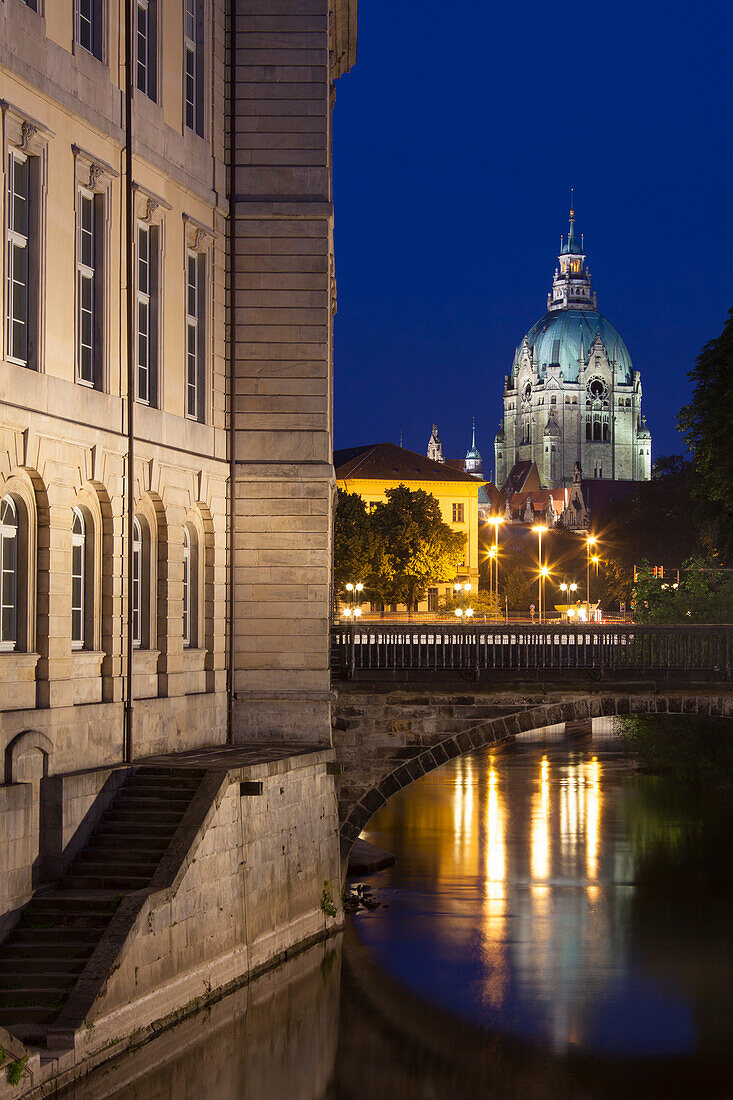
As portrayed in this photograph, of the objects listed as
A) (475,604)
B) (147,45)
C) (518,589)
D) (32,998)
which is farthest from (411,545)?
(32,998)

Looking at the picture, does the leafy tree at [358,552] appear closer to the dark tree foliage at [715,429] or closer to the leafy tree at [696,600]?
the leafy tree at [696,600]

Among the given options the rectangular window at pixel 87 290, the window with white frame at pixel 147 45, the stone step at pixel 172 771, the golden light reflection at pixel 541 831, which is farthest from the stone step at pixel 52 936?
the golden light reflection at pixel 541 831

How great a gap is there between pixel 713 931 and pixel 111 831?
12.5 meters

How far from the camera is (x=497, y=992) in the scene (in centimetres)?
2505

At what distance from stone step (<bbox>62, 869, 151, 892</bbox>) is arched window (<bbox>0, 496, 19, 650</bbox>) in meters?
3.20

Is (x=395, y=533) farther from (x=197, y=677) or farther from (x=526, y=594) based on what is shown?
(x=197, y=677)

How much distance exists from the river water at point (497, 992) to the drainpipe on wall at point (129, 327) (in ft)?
→ 15.1

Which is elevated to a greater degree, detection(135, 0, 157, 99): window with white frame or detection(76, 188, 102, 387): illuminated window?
detection(135, 0, 157, 99): window with white frame

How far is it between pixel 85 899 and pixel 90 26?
1278 centimetres

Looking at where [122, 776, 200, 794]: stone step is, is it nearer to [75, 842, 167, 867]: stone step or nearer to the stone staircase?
the stone staircase

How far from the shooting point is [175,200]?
89.3 feet

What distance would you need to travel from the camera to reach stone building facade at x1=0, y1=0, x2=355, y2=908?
874 inches

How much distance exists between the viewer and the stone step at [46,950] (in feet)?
64.6

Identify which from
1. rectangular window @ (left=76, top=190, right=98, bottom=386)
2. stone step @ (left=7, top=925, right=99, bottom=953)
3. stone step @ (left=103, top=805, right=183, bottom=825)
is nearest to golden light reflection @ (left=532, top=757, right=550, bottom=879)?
stone step @ (left=103, top=805, right=183, bottom=825)
